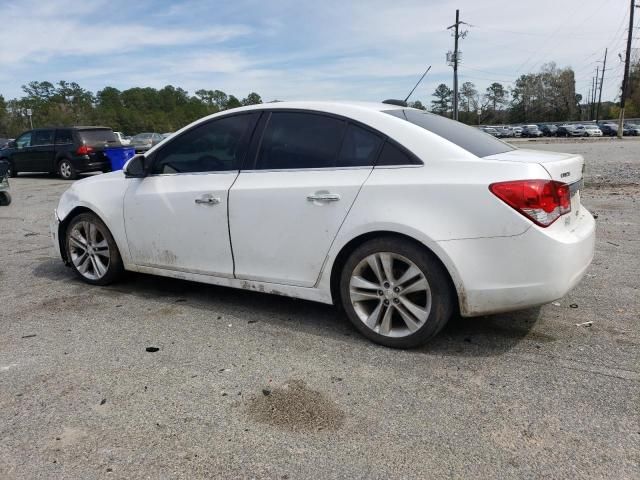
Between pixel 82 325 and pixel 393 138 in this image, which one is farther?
pixel 82 325

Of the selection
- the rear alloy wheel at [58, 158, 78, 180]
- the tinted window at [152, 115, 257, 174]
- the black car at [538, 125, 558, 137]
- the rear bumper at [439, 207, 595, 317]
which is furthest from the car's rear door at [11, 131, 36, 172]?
the black car at [538, 125, 558, 137]

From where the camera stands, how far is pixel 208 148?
4.20 metres

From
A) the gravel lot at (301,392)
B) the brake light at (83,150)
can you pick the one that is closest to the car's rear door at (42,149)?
the brake light at (83,150)

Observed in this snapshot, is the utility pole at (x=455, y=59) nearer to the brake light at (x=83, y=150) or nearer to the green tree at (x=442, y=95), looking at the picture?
the brake light at (x=83, y=150)

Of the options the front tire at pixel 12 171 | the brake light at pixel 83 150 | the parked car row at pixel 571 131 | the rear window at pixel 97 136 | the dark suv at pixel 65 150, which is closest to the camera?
the brake light at pixel 83 150

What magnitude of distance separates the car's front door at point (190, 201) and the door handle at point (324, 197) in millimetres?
739

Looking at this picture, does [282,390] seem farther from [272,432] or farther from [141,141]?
[141,141]

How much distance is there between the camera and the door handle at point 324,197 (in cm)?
345

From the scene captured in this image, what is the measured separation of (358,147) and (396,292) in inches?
39.1

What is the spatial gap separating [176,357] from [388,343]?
1364 millimetres

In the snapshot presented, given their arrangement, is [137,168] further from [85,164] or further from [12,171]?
[12,171]

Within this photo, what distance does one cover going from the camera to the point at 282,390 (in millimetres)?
2945

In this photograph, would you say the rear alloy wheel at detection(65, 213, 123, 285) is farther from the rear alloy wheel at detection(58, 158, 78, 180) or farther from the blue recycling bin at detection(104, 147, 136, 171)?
the rear alloy wheel at detection(58, 158, 78, 180)

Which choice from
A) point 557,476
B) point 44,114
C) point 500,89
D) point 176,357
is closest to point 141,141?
point 176,357
